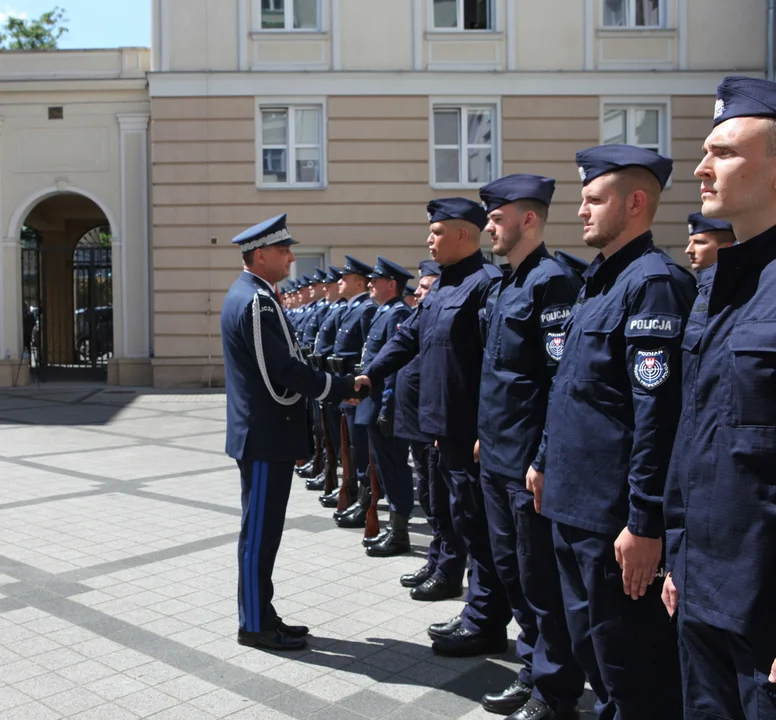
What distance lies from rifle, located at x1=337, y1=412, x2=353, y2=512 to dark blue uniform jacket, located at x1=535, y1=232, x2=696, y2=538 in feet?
14.9

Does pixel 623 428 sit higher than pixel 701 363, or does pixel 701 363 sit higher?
pixel 701 363

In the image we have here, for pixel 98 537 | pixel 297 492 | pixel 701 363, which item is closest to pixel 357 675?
pixel 701 363

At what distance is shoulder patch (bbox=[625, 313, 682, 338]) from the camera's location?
2.77 m

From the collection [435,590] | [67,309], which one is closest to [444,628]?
[435,590]

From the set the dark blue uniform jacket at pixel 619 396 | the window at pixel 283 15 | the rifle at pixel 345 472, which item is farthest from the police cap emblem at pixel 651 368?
the window at pixel 283 15

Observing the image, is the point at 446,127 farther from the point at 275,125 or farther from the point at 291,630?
the point at 291,630

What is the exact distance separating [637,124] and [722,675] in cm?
1834

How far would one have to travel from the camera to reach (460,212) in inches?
200

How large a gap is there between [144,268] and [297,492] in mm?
11969

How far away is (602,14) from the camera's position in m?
18.9

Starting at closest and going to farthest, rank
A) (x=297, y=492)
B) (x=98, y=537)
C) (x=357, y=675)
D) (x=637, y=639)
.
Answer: (x=637, y=639)
(x=357, y=675)
(x=98, y=537)
(x=297, y=492)

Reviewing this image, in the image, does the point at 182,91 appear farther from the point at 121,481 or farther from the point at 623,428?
the point at 623,428

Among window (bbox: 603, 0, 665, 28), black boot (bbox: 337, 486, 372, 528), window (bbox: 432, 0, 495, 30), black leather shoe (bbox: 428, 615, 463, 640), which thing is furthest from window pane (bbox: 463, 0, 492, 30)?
black leather shoe (bbox: 428, 615, 463, 640)

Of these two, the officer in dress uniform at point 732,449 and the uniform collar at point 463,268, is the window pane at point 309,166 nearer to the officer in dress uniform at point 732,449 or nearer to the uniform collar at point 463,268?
the uniform collar at point 463,268
